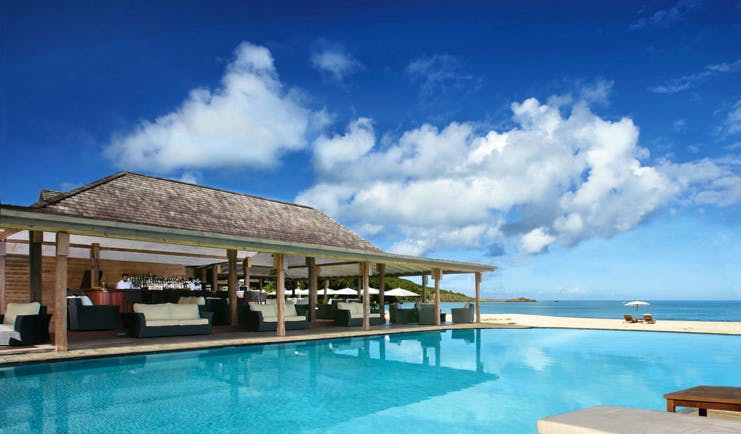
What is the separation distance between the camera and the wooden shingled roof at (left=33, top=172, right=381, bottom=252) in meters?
13.0

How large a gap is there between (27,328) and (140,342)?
2.10 metres

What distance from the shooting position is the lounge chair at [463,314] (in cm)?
1958

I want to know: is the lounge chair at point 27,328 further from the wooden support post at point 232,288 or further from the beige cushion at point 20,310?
the wooden support post at point 232,288

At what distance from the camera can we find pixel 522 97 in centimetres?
2375

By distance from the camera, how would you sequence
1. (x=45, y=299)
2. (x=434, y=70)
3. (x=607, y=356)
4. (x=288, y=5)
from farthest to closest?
(x=434, y=70)
(x=288, y=5)
(x=45, y=299)
(x=607, y=356)

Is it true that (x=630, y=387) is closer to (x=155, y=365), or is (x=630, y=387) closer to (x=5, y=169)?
(x=155, y=365)

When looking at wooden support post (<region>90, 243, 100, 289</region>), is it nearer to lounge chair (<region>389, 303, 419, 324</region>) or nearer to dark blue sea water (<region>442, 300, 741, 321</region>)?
lounge chair (<region>389, 303, 419, 324</region>)

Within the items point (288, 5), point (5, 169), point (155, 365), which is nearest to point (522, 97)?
point (288, 5)

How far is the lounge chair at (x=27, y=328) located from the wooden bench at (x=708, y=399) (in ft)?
35.4

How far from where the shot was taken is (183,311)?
1282cm

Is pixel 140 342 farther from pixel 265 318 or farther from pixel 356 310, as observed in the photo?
pixel 356 310

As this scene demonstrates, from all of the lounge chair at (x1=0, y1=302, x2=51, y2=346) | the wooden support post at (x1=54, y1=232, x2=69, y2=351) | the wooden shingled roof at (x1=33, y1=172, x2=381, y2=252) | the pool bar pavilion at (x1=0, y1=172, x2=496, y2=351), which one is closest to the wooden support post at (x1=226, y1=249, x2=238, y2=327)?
the pool bar pavilion at (x1=0, y1=172, x2=496, y2=351)

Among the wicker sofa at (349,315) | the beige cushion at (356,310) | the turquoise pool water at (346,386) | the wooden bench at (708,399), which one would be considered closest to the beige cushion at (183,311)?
the turquoise pool water at (346,386)

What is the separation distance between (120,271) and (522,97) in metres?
18.0
